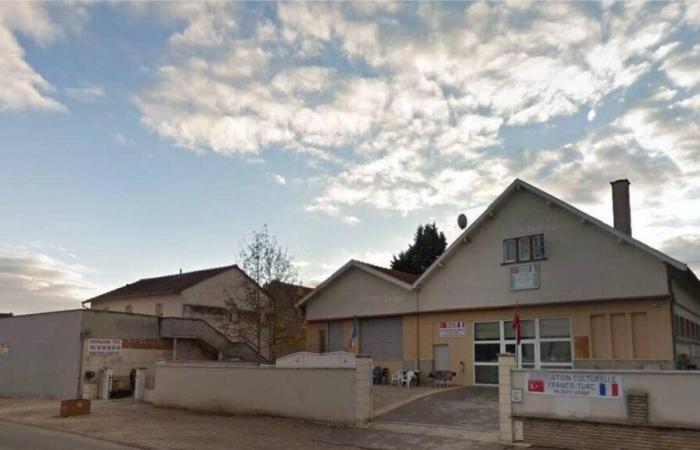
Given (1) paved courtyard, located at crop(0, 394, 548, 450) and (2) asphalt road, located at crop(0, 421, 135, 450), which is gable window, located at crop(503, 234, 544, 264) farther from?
(2) asphalt road, located at crop(0, 421, 135, 450)

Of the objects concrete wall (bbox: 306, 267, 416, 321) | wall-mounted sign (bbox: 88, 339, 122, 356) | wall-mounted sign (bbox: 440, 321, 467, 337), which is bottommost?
wall-mounted sign (bbox: 88, 339, 122, 356)

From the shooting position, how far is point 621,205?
26562mm

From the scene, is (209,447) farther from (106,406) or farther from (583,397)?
(106,406)

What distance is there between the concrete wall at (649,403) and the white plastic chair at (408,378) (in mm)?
12271

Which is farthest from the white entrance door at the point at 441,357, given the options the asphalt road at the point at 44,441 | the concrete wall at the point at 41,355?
the concrete wall at the point at 41,355

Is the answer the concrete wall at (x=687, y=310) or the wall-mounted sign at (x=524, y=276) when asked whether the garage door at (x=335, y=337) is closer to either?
the wall-mounted sign at (x=524, y=276)

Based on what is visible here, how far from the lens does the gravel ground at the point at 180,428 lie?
53.3 feet

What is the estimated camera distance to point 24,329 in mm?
35781

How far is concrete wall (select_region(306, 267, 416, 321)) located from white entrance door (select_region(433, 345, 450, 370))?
205cm

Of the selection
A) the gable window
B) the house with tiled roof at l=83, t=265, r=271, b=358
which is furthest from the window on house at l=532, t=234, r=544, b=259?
the house with tiled roof at l=83, t=265, r=271, b=358

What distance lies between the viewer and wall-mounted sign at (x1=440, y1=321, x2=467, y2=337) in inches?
1081

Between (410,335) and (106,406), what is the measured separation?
13102mm

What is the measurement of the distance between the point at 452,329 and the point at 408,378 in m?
2.80

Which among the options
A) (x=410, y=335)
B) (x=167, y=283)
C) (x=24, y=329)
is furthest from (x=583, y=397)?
(x=167, y=283)
